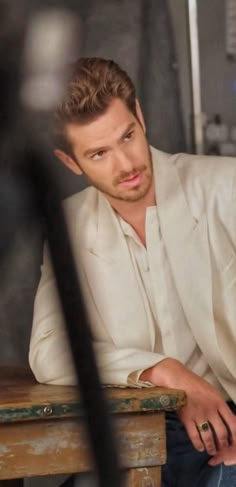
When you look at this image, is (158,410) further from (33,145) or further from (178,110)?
(33,145)

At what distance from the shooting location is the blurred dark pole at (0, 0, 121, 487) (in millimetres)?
380

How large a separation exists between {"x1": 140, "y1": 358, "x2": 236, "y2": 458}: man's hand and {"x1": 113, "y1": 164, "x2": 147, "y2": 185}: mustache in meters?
0.17

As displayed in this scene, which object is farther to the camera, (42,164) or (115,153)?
(115,153)

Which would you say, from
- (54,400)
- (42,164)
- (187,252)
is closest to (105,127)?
(187,252)

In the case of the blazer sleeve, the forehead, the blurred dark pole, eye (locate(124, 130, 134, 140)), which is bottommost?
the blazer sleeve

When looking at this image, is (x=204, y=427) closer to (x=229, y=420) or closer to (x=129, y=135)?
(x=229, y=420)

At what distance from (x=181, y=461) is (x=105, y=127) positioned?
308mm

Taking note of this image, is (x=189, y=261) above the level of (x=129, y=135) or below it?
below

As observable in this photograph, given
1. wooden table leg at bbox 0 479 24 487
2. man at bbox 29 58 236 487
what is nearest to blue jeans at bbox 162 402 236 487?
man at bbox 29 58 236 487

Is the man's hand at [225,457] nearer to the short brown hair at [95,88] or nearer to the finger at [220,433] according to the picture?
the finger at [220,433]

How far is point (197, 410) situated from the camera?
88cm

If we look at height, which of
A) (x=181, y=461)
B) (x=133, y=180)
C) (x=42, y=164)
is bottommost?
(x=181, y=461)

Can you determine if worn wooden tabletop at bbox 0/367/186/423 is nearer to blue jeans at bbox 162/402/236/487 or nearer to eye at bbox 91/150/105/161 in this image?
blue jeans at bbox 162/402/236/487

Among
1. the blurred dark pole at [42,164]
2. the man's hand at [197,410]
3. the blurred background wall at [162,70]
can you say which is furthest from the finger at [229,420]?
the blurred dark pole at [42,164]
